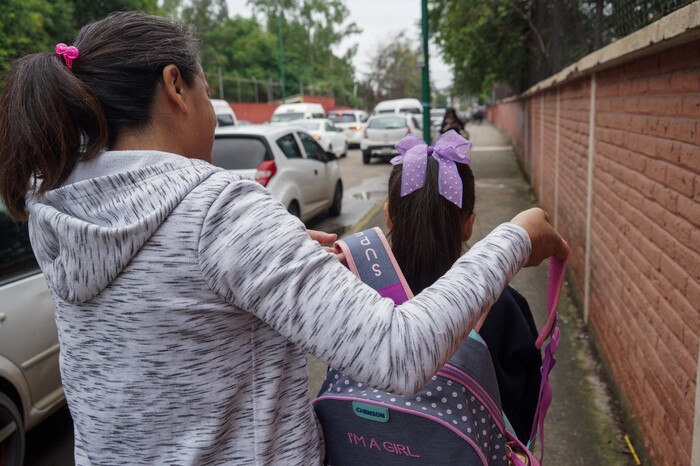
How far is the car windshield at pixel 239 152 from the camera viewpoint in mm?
7680

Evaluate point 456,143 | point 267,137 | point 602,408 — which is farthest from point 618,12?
point 267,137

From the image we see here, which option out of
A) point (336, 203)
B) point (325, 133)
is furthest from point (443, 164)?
point (325, 133)

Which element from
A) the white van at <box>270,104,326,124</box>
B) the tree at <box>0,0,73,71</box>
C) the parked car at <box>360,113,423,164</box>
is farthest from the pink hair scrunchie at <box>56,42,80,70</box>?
the white van at <box>270,104,326,124</box>

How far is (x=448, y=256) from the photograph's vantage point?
61.4 inches

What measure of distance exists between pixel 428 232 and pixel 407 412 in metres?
0.47

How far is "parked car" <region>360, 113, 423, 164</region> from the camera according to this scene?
19172mm

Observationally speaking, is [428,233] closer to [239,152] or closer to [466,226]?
[466,226]

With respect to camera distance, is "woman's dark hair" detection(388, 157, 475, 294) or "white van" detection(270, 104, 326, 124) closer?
"woman's dark hair" detection(388, 157, 475, 294)

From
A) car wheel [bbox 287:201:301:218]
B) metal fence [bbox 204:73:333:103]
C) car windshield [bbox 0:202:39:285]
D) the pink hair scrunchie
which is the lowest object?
car wheel [bbox 287:201:301:218]

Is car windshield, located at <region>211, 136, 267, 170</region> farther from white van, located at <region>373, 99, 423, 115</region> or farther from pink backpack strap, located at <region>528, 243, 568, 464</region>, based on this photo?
white van, located at <region>373, 99, 423, 115</region>

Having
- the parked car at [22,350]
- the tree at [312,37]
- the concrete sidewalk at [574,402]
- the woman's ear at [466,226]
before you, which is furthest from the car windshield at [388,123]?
the tree at [312,37]

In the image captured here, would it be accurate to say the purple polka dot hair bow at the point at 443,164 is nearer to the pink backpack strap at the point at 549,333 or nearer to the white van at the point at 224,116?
the pink backpack strap at the point at 549,333

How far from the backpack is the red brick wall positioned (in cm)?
139

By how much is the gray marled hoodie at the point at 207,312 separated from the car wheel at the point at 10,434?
6.93 ft
